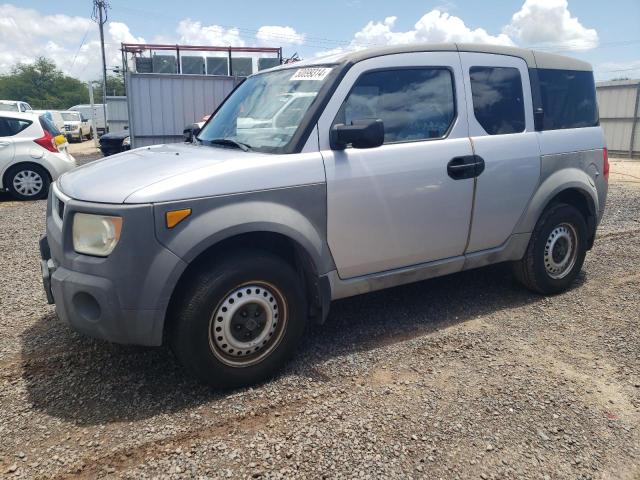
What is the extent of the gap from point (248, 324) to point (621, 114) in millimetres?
21766

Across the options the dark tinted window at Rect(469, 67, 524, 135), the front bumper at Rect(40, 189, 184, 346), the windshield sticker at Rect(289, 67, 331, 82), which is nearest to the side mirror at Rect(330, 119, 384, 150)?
the windshield sticker at Rect(289, 67, 331, 82)

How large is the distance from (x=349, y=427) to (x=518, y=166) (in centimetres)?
248

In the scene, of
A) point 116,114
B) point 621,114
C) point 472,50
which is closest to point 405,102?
point 472,50

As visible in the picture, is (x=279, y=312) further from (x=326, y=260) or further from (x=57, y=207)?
(x=57, y=207)

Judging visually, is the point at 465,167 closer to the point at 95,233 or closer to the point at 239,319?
the point at 239,319

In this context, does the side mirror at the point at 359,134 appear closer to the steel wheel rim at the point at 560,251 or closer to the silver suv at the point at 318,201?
the silver suv at the point at 318,201

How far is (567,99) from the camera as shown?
176 inches

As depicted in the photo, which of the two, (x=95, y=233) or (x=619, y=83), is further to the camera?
(x=619, y=83)

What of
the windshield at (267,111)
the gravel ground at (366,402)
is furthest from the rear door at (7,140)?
the windshield at (267,111)

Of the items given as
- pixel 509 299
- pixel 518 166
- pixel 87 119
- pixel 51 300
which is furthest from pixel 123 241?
pixel 87 119

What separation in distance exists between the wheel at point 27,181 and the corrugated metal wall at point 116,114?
1228 cm

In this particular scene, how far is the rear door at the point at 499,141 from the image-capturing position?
386cm

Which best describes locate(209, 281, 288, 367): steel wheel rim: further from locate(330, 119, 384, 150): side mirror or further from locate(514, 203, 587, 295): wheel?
locate(514, 203, 587, 295): wheel

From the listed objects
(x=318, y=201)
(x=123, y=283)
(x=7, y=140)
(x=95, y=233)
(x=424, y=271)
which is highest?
(x=7, y=140)
